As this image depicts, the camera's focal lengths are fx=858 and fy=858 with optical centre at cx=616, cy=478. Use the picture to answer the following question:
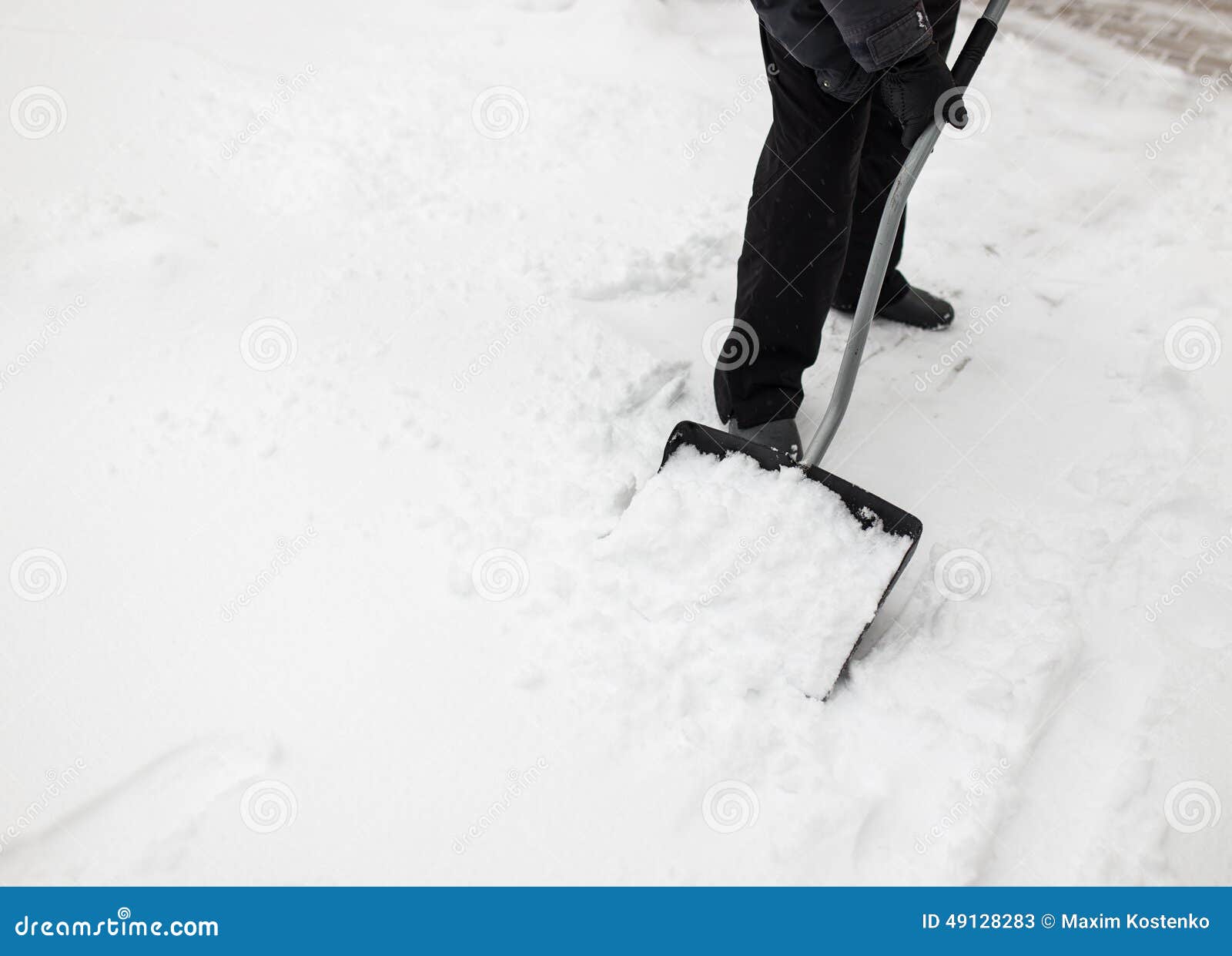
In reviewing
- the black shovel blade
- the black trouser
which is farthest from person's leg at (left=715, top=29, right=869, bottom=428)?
the black shovel blade

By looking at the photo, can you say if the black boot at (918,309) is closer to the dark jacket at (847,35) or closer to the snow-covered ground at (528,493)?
the snow-covered ground at (528,493)

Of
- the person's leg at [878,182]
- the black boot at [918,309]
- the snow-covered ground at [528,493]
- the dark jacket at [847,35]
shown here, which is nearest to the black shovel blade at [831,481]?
the snow-covered ground at [528,493]

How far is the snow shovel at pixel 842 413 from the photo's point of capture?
4.37 feet

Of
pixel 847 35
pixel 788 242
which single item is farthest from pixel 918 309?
pixel 847 35

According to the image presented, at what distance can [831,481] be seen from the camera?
150 cm

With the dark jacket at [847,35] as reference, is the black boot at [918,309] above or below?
below

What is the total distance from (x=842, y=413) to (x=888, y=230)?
34cm

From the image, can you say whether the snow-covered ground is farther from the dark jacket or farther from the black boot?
the dark jacket

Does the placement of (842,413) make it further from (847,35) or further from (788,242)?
(847,35)

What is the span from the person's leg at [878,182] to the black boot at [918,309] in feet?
0.04

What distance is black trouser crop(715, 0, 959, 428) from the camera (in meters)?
1.52

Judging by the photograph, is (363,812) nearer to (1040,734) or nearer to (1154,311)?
(1040,734)
